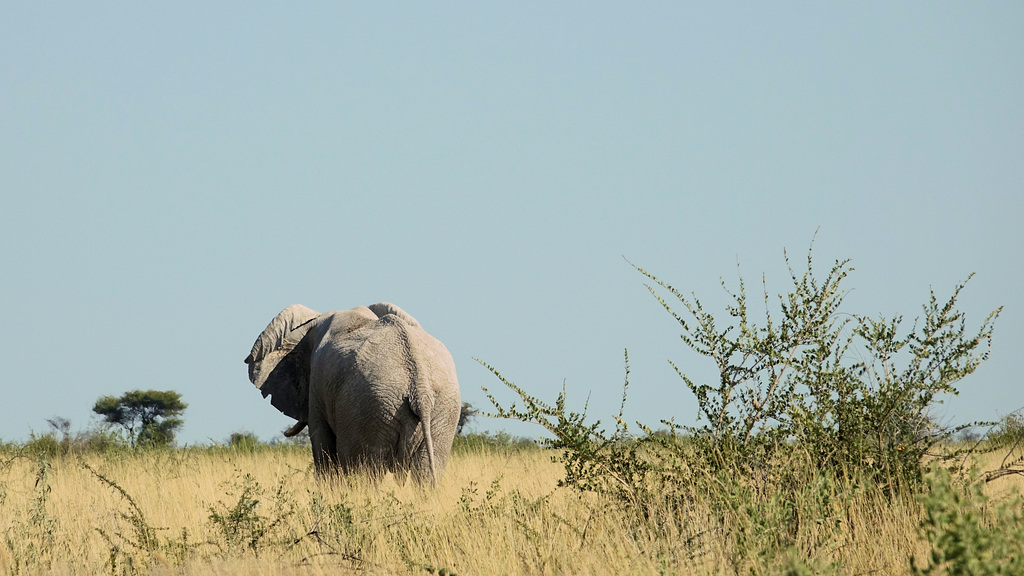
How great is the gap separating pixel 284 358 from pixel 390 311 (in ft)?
6.81

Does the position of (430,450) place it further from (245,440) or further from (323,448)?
(245,440)

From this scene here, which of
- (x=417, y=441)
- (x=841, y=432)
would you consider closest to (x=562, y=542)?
(x=841, y=432)

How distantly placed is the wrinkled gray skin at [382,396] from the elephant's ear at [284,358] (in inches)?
45.1

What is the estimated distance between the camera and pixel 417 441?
11.1m

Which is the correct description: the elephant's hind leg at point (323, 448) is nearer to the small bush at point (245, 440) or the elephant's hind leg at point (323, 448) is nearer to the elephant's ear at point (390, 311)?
the elephant's ear at point (390, 311)

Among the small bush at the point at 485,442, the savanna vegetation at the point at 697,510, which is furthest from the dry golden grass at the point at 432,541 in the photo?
the small bush at the point at 485,442

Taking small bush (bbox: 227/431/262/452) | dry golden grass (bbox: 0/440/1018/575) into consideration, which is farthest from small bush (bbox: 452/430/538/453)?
dry golden grass (bbox: 0/440/1018/575)

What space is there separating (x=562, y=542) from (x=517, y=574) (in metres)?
0.59

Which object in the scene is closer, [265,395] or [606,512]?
[606,512]

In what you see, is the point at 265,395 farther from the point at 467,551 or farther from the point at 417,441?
the point at 467,551

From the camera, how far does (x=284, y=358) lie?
13266 millimetres

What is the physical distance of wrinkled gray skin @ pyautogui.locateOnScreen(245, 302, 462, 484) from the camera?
10.9 metres

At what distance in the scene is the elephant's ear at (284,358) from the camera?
520 inches

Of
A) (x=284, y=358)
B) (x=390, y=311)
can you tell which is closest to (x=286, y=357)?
(x=284, y=358)
